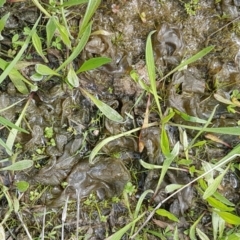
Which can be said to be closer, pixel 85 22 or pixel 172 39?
pixel 85 22

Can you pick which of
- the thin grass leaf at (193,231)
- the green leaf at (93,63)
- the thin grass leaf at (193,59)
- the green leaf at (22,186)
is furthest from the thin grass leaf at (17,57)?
the thin grass leaf at (193,231)

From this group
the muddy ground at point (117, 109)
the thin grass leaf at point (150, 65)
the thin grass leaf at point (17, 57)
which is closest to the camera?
the thin grass leaf at point (17, 57)

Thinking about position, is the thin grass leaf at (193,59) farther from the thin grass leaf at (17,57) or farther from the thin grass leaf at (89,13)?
the thin grass leaf at (17,57)

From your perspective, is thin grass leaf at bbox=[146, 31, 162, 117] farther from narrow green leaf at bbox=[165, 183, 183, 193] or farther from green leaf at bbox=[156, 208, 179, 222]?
green leaf at bbox=[156, 208, 179, 222]

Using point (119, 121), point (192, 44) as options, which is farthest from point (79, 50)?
point (192, 44)

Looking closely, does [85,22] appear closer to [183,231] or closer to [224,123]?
[224,123]

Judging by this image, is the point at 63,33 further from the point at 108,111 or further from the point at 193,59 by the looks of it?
the point at 193,59
